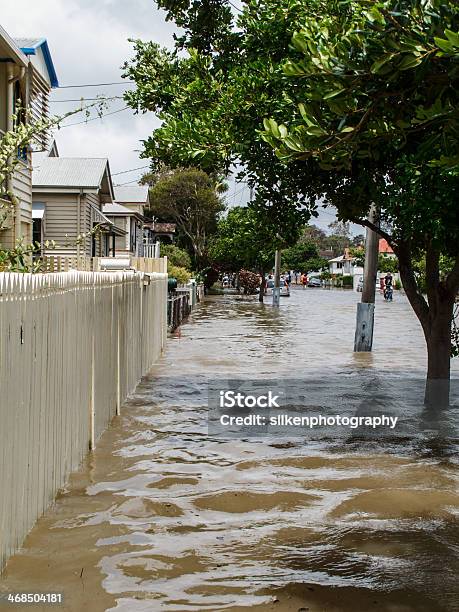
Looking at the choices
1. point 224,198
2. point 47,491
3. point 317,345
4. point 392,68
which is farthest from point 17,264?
point 224,198

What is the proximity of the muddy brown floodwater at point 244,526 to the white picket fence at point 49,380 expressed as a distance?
0.83ft

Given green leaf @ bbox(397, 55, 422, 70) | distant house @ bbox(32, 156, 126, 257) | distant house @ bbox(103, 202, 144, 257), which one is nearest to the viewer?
green leaf @ bbox(397, 55, 422, 70)

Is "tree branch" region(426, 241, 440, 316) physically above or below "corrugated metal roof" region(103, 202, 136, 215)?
below

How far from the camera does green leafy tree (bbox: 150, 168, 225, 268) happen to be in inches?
2635

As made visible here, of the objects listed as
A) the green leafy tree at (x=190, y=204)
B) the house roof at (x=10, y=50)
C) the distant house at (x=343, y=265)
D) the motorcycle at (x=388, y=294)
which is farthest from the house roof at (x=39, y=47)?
the distant house at (x=343, y=265)

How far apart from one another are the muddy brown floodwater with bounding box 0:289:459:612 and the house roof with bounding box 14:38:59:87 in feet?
30.6

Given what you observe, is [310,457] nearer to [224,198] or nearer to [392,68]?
[392,68]

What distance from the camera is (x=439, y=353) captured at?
11.6 m

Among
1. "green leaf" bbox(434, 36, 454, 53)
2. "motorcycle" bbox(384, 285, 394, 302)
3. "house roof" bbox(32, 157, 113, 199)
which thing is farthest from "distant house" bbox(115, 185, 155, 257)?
"green leaf" bbox(434, 36, 454, 53)

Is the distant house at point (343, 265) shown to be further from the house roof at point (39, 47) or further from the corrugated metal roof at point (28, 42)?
the corrugated metal roof at point (28, 42)

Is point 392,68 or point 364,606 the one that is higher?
point 392,68

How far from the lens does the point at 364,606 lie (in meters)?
4.77

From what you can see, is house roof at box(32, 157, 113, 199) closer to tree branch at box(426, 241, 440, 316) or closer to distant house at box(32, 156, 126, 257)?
distant house at box(32, 156, 126, 257)

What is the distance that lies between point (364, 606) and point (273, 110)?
6.24m
